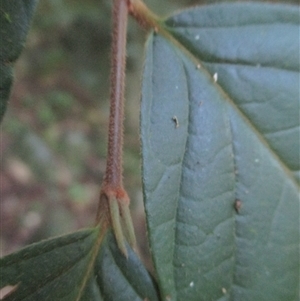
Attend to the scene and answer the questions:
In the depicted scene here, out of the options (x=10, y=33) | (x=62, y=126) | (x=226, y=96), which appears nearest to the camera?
(x=10, y=33)

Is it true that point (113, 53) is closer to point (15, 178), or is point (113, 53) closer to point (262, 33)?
point (262, 33)

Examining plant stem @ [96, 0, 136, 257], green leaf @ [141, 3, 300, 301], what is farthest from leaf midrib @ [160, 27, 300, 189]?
plant stem @ [96, 0, 136, 257]

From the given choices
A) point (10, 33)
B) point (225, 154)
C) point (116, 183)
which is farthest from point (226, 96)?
point (10, 33)

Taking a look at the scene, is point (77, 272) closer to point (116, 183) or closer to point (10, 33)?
point (116, 183)

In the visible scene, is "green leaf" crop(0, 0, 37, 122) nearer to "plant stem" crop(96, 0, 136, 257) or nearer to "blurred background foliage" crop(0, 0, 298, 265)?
"plant stem" crop(96, 0, 136, 257)

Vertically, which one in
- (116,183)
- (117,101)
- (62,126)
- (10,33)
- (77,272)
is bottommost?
(62,126)

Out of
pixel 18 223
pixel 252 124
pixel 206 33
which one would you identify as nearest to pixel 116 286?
pixel 252 124
